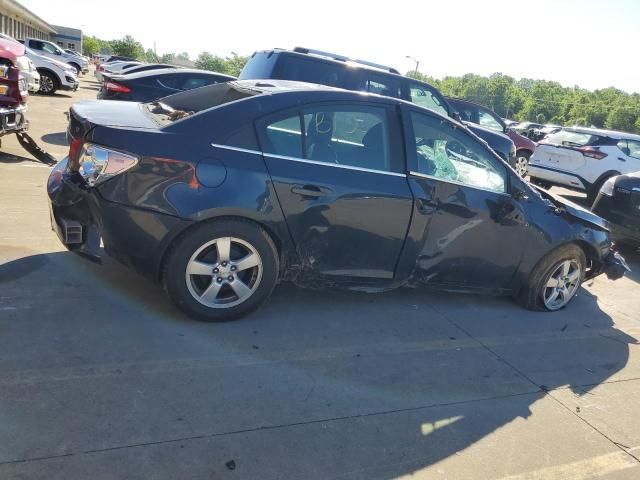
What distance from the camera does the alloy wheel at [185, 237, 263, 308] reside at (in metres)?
3.49

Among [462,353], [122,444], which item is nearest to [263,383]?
[122,444]

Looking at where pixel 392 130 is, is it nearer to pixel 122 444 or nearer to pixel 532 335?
pixel 532 335

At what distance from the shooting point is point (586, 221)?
4.84 m

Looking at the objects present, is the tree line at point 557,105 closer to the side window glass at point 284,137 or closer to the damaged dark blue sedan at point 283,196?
the damaged dark blue sedan at point 283,196

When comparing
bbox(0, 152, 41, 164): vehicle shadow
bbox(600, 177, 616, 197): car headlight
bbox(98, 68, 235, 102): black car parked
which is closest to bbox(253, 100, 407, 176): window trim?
bbox(600, 177, 616, 197): car headlight

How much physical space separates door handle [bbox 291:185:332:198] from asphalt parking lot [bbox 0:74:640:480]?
38.2 inches

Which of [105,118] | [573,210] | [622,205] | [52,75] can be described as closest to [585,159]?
[622,205]

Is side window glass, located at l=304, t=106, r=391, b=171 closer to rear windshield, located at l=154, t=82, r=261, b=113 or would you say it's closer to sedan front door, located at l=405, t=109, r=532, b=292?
sedan front door, located at l=405, t=109, r=532, b=292

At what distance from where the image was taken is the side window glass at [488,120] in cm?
1270

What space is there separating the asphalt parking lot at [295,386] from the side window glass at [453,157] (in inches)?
45.1

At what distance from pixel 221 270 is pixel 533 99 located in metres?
97.2

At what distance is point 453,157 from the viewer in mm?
4258

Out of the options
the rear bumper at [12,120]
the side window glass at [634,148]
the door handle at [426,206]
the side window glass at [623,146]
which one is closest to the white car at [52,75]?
the rear bumper at [12,120]

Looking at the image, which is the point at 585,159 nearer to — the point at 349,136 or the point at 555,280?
the point at 555,280
